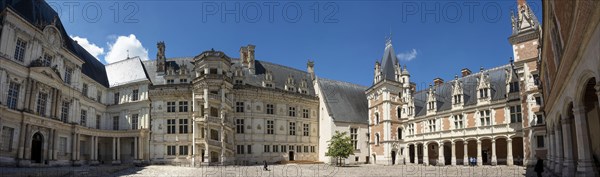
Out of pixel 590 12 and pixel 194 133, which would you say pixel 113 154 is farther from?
pixel 590 12

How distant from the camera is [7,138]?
24469mm

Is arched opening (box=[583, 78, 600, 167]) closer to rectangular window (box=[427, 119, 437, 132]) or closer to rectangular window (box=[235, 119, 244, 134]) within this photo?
rectangular window (box=[427, 119, 437, 132])

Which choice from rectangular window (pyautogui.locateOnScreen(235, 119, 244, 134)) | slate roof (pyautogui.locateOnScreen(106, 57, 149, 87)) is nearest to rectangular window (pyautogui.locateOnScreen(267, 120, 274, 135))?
rectangular window (pyautogui.locateOnScreen(235, 119, 244, 134))

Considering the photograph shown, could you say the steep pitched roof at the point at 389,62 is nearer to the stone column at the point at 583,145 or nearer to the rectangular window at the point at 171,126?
the rectangular window at the point at 171,126

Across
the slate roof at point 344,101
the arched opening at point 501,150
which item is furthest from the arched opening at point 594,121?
the slate roof at point 344,101

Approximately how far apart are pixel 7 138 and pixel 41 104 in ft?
12.9

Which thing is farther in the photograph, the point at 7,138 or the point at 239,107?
the point at 239,107

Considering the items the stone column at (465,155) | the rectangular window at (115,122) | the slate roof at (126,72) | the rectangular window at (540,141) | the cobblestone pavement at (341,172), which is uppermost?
the slate roof at (126,72)

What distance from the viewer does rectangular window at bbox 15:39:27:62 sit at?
25.4 m

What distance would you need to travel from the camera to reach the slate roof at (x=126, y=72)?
39.1m

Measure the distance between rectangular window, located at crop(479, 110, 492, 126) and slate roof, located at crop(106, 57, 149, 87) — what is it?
97.3ft

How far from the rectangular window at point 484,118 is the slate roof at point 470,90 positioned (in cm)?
110

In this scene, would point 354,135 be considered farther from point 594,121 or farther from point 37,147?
point 594,121

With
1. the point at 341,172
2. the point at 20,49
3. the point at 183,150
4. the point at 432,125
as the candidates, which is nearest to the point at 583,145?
the point at 341,172
